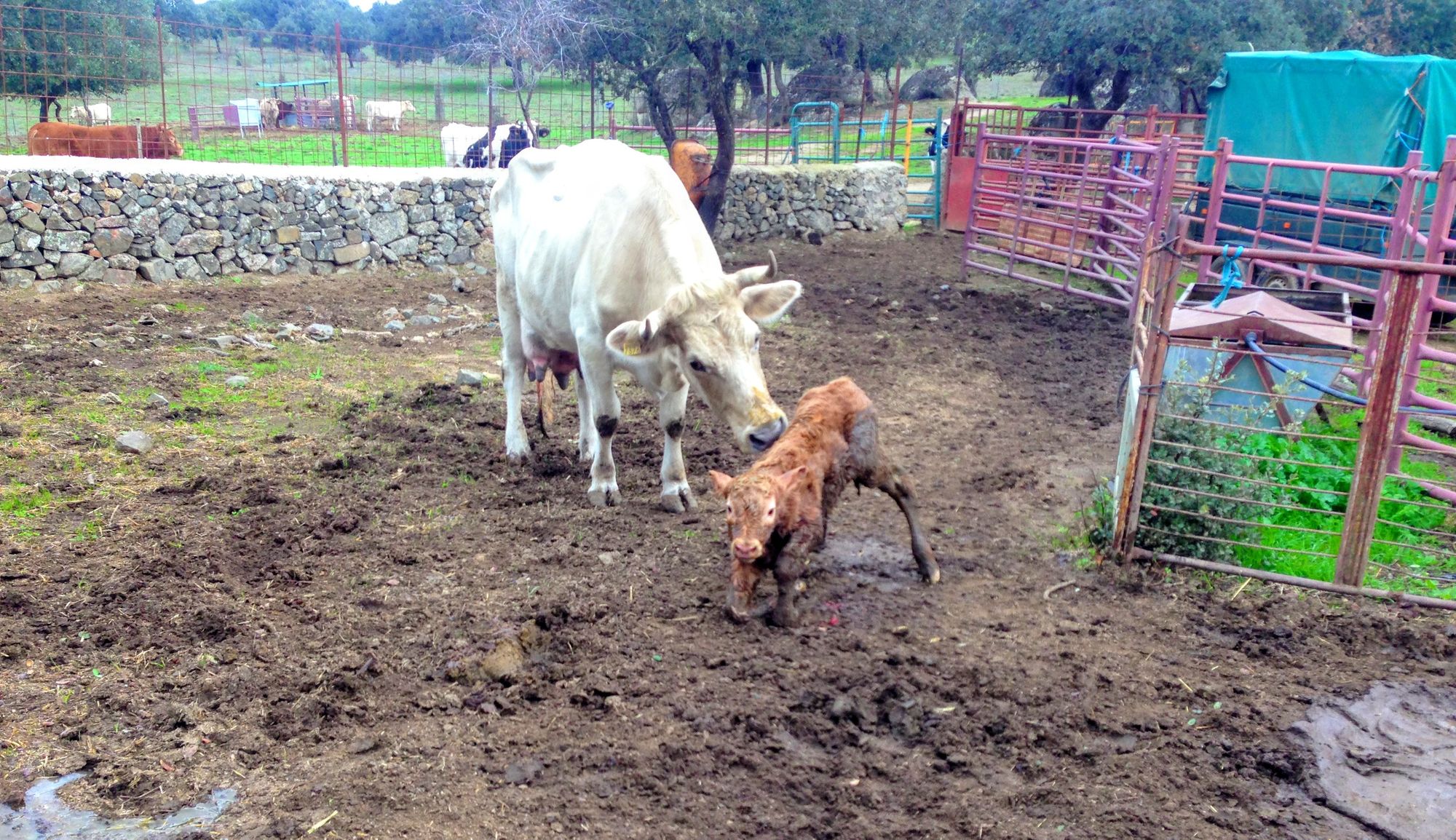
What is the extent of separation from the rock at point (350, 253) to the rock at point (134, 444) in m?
5.92

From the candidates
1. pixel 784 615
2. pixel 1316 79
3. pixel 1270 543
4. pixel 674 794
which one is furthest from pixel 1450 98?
pixel 674 794

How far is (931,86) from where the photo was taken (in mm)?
41125

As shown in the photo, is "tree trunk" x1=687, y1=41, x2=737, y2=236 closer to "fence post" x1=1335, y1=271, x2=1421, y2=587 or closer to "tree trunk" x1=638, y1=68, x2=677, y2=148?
"tree trunk" x1=638, y1=68, x2=677, y2=148

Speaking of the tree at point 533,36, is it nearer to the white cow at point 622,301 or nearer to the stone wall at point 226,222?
the stone wall at point 226,222

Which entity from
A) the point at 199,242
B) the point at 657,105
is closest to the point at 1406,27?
the point at 657,105

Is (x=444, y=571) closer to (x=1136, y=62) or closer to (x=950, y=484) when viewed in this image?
(x=950, y=484)

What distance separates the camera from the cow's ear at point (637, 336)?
16.5 feet

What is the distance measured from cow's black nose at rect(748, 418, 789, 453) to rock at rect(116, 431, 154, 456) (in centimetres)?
386

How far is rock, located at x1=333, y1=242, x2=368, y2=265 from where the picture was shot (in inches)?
472

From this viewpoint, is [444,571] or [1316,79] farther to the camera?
[1316,79]

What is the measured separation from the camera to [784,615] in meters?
4.41

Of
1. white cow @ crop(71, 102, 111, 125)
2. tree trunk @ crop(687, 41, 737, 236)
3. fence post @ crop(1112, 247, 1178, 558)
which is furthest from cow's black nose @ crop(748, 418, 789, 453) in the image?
white cow @ crop(71, 102, 111, 125)

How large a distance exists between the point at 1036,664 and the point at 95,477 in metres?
5.06

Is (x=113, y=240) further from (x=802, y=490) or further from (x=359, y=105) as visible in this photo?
(x=802, y=490)
